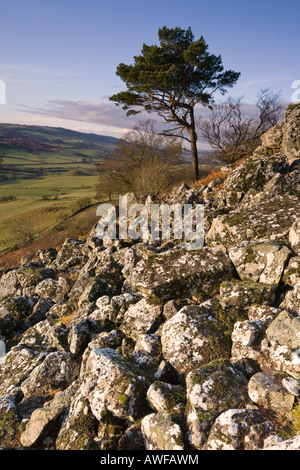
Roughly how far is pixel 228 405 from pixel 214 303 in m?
Answer: 2.74

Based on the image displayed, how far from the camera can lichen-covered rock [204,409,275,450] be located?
3.77 meters

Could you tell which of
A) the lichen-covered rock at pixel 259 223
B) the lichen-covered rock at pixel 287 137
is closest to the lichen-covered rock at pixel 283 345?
the lichen-covered rock at pixel 259 223

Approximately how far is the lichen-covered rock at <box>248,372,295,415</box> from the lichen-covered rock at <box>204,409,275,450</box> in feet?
0.82

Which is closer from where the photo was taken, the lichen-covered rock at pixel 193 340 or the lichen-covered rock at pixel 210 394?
the lichen-covered rock at pixel 210 394

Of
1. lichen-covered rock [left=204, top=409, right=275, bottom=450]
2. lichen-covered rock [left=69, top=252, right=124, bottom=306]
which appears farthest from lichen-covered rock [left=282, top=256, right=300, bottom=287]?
lichen-covered rock [left=69, top=252, right=124, bottom=306]

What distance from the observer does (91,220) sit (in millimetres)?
33688

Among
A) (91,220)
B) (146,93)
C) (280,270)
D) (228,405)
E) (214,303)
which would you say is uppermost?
(146,93)

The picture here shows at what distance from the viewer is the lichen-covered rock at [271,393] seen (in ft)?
13.5

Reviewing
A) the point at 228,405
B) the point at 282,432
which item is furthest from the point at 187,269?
the point at 282,432

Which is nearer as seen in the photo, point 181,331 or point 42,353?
point 181,331

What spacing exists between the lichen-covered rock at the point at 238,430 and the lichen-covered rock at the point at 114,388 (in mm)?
1427

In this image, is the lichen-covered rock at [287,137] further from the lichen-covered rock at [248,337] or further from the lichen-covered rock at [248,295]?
the lichen-covered rock at [248,337]
